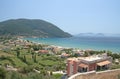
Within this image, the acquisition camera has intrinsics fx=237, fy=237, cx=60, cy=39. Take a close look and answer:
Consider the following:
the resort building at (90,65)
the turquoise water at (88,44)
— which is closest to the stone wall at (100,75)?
the resort building at (90,65)

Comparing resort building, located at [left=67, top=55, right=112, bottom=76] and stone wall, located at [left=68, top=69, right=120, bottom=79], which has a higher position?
stone wall, located at [left=68, top=69, right=120, bottom=79]

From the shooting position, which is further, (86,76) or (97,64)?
(97,64)

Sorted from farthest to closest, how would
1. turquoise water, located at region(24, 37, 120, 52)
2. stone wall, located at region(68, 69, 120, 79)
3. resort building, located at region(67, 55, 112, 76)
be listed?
1. turquoise water, located at region(24, 37, 120, 52)
2. resort building, located at region(67, 55, 112, 76)
3. stone wall, located at region(68, 69, 120, 79)

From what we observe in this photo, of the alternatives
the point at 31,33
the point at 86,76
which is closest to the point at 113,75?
the point at 86,76

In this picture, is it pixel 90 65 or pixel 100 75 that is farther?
pixel 90 65

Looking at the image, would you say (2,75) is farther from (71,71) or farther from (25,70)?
(25,70)

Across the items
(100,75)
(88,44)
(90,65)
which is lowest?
(90,65)

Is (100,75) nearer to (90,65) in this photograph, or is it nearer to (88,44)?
(90,65)

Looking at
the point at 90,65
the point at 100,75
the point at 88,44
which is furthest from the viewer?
the point at 88,44

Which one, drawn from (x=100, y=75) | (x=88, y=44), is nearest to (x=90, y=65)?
(x=100, y=75)

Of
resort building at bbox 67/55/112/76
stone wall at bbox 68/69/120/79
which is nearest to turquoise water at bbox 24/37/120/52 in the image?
resort building at bbox 67/55/112/76

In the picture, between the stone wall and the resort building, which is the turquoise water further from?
the stone wall
